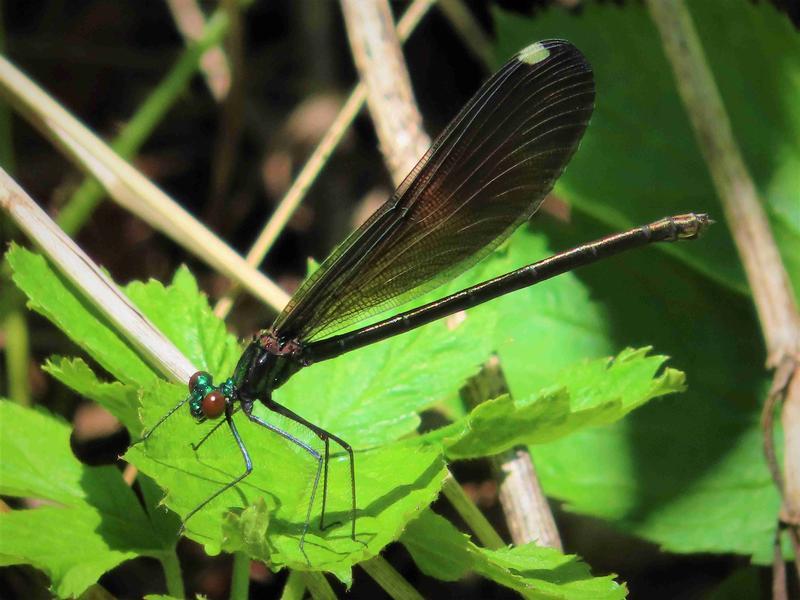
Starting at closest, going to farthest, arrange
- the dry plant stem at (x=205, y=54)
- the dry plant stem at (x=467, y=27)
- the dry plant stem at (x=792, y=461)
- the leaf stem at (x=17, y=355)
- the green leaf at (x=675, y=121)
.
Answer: the dry plant stem at (x=792, y=461) → the green leaf at (x=675, y=121) → the leaf stem at (x=17, y=355) → the dry plant stem at (x=467, y=27) → the dry plant stem at (x=205, y=54)

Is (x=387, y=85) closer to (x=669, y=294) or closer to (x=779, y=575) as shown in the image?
(x=669, y=294)

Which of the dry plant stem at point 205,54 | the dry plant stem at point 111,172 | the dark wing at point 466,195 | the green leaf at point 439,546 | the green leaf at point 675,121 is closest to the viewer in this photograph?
the green leaf at point 439,546

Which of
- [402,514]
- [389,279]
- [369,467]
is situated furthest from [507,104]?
[402,514]

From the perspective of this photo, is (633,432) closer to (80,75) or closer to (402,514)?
(402,514)

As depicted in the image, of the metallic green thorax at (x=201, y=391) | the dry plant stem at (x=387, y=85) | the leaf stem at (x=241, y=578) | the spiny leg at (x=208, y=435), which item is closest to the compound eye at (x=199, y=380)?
the metallic green thorax at (x=201, y=391)

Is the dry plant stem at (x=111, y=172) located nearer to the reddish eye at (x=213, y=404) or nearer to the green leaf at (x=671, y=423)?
the reddish eye at (x=213, y=404)

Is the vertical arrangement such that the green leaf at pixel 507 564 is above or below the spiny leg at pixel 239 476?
below
